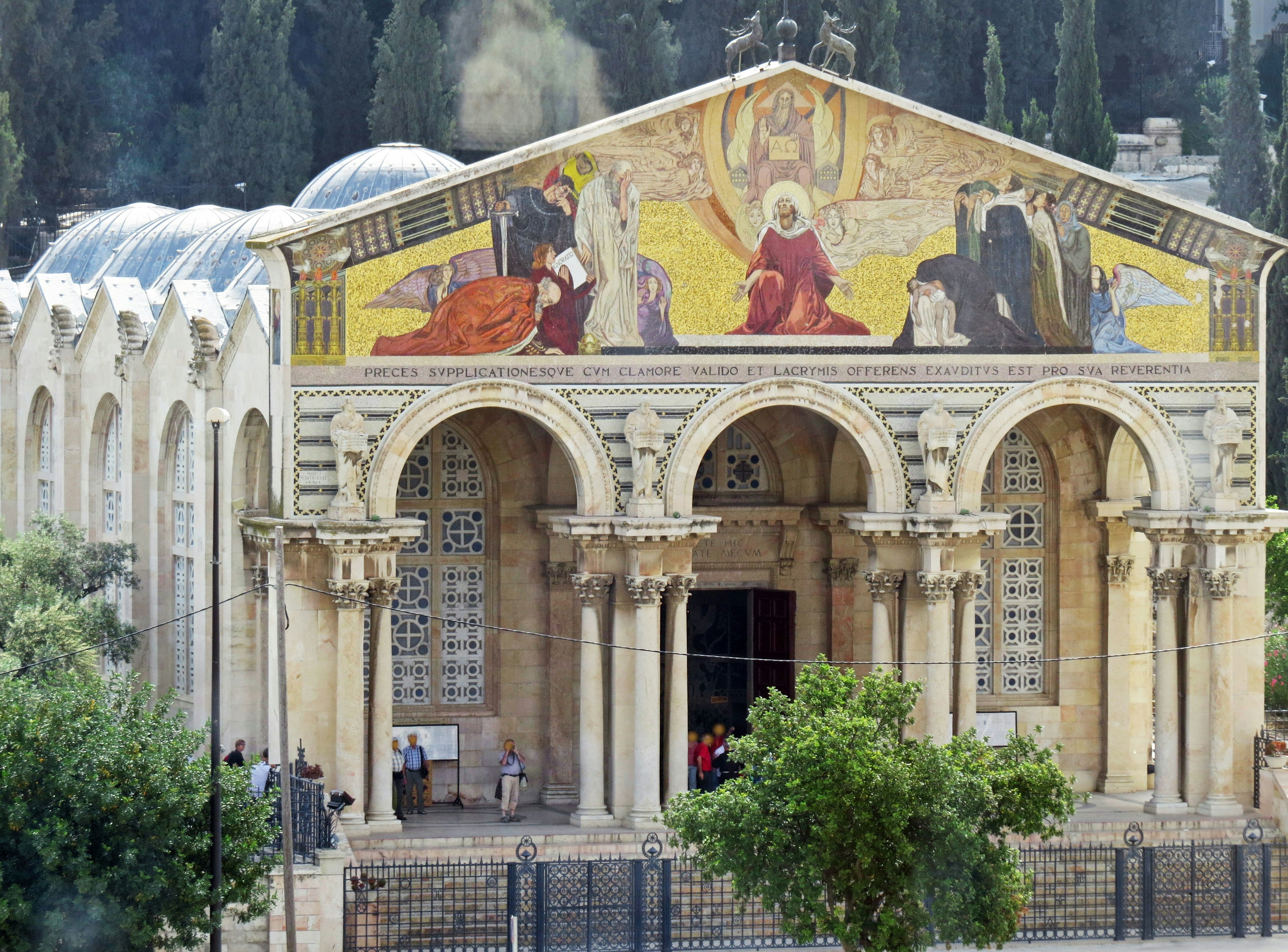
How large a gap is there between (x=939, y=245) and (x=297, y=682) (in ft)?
40.3

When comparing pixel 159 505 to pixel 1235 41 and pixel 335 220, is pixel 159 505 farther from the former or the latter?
pixel 1235 41

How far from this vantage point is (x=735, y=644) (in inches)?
1651

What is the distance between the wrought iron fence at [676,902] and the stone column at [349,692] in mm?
1406

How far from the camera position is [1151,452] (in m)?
38.7

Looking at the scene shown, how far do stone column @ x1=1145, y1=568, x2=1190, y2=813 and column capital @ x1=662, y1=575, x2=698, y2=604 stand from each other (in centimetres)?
790

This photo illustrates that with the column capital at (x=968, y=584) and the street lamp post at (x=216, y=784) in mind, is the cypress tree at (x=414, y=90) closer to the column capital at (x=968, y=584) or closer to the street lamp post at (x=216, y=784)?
the column capital at (x=968, y=584)

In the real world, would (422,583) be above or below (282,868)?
above

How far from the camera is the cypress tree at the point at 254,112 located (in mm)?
76250

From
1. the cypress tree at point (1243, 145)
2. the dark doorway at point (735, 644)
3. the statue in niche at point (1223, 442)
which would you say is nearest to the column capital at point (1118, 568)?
the statue in niche at point (1223, 442)

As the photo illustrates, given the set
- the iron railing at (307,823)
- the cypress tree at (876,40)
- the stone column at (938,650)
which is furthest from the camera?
the cypress tree at (876,40)

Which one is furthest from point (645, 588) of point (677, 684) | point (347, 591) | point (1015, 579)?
point (1015, 579)

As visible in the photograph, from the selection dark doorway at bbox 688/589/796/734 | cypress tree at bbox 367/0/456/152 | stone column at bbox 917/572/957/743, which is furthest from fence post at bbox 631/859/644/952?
cypress tree at bbox 367/0/456/152

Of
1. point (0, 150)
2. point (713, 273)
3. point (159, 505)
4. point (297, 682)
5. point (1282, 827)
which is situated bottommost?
point (1282, 827)

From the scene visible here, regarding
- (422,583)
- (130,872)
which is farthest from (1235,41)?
(130,872)
